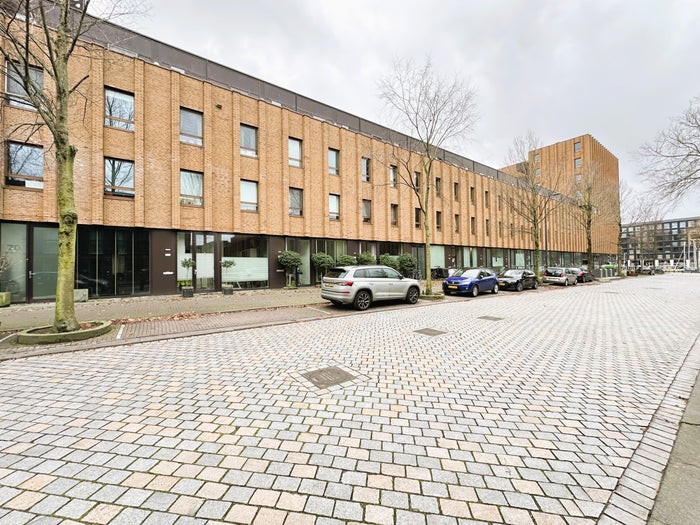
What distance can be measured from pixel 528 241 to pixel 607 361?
38231mm

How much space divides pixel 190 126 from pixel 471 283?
17.0 metres

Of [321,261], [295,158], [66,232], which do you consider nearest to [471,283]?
[321,261]

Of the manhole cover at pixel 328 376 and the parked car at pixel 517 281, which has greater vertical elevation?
the parked car at pixel 517 281

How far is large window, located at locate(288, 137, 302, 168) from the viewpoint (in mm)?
19312

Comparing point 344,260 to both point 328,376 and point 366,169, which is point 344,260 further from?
point 328,376

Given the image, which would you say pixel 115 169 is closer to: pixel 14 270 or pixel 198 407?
pixel 14 270

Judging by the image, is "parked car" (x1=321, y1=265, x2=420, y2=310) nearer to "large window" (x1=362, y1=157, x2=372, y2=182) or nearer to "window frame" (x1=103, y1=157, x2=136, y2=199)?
"window frame" (x1=103, y1=157, x2=136, y2=199)

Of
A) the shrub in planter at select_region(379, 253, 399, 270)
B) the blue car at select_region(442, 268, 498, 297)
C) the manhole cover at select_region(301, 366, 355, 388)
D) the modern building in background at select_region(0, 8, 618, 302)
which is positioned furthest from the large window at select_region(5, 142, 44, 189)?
the blue car at select_region(442, 268, 498, 297)

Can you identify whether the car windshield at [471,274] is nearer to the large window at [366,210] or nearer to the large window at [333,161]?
the large window at [366,210]

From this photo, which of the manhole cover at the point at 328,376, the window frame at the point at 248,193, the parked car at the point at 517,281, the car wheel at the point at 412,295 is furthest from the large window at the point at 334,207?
the manhole cover at the point at 328,376

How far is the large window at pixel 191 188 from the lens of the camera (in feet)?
50.8

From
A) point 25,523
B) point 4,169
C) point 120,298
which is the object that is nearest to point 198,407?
point 25,523

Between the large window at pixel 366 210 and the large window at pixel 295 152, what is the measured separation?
18.9 feet

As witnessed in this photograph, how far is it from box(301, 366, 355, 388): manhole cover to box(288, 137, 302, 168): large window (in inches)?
665
